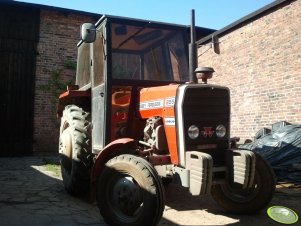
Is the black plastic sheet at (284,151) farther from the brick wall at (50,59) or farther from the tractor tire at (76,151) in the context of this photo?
the brick wall at (50,59)

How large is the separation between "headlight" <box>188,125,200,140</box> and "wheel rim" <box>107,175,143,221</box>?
787 millimetres

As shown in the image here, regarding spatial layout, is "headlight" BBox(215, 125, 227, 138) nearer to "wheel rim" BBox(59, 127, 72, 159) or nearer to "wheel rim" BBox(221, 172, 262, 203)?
"wheel rim" BBox(221, 172, 262, 203)

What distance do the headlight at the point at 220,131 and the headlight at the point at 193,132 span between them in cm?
28

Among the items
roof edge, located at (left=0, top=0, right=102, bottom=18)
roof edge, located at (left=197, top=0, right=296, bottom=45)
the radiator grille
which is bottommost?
the radiator grille

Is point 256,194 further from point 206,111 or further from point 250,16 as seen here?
point 250,16

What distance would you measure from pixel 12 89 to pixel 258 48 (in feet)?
24.1

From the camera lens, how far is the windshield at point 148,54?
4.74 metres

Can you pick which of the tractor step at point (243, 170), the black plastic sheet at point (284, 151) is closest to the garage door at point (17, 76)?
the black plastic sheet at point (284, 151)

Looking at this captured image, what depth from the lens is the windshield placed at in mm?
4738

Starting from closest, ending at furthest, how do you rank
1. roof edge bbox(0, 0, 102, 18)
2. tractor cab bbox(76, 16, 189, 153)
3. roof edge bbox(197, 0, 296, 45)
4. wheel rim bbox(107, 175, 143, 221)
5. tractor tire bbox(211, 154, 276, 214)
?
wheel rim bbox(107, 175, 143, 221)
tractor tire bbox(211, 154, 276, 214)
tractor cab bbox(76, 16, 189, 153)
roof edge bbox(197, 0, 296, 45)
roof edge bbox(0, 0, 102, 18)

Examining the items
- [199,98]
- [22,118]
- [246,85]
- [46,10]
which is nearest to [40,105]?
[22,118]

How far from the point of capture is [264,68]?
30.3ft

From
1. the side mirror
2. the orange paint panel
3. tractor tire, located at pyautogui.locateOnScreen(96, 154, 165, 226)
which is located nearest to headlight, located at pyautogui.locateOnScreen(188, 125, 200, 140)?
the orange paint panel

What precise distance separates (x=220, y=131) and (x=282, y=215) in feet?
4.02
